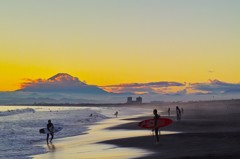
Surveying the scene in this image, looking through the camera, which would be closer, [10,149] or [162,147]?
[162,147]

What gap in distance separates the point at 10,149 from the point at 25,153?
107 inches

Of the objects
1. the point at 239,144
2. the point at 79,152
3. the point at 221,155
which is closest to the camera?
the point at 221,155

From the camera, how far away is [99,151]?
69.5 ft

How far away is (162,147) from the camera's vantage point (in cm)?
2116

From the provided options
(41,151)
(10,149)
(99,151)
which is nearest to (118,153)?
(99,151)

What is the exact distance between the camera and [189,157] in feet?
51.6

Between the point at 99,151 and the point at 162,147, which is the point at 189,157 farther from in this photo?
the point at 99,151

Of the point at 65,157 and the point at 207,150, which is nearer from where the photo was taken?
the point at 207,150

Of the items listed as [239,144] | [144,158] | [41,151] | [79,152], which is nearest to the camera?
[144,158]

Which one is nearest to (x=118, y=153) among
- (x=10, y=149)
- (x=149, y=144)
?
(x=149, y=144)

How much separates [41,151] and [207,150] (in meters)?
10.2

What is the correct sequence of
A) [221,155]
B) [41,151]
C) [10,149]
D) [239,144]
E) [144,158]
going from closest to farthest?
[221,155], [144,158], [239,144], [41,151], [10,149]

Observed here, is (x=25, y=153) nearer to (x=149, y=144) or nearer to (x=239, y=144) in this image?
(x=149, y=144)

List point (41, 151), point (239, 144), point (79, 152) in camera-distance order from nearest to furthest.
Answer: point (239, 144) → point (79, 152) → point (41, 151)
